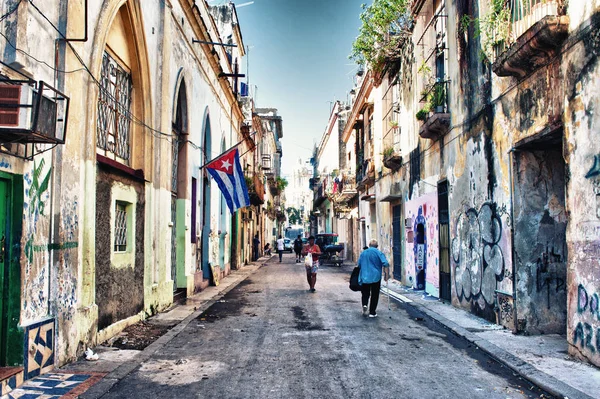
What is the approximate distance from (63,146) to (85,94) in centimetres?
113

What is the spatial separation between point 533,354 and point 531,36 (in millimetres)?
4495

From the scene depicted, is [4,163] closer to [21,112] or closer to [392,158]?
[21,112]

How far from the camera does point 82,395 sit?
228 inches

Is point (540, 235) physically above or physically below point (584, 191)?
below

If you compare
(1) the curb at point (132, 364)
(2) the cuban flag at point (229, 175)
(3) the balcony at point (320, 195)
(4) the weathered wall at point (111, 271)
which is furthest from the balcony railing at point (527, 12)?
(3) the balcony at point (320, 195)

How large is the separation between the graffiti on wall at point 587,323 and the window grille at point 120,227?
7.41 meters

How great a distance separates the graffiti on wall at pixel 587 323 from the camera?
6660mm

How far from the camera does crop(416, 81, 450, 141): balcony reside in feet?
42.7

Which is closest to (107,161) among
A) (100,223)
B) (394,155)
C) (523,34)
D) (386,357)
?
(100,223)

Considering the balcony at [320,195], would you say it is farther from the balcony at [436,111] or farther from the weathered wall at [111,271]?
the weathered wall at [111,271]

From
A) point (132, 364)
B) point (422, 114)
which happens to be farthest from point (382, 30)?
point (132, 364)

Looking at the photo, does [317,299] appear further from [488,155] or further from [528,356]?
[528,356]

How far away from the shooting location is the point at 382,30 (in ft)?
55.7

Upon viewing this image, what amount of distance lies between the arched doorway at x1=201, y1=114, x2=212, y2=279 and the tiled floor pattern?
11316 millimetres
